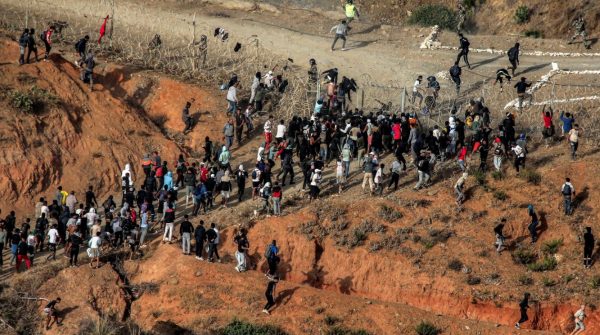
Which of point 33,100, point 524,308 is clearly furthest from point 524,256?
point 33,100

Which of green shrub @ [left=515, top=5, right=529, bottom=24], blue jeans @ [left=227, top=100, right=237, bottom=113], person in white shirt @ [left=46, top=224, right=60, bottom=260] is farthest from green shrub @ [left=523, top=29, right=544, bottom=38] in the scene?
person in white shirt @ [left=46, top=224, right=60, bottom=260]

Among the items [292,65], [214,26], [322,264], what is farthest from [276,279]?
[214,26]

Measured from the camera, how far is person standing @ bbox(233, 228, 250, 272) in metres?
41.0

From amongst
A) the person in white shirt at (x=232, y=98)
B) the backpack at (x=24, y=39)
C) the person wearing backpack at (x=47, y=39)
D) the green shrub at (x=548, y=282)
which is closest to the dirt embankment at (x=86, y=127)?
the person wearing backpack at (x=47, y=39)

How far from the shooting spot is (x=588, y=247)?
40406 millimetres

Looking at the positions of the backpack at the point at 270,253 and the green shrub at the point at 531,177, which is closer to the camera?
the backpack at the point at 270,253

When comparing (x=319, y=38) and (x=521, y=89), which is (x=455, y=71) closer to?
(x=521, y=89)

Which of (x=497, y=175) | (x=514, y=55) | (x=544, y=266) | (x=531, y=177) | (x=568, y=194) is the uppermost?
(x=514, y=55)

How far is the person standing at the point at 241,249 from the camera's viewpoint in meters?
41.0

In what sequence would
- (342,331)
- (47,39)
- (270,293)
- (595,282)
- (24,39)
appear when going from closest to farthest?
1. (342,331)
2. (270,293)
3. (595,282)
4. (24,39)
5. (47,39)

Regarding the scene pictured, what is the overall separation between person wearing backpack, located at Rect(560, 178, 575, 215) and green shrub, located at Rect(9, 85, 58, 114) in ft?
68.3

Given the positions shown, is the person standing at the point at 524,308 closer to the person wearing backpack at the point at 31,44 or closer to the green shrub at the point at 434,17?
the person wearing backpack at the point at 31,44

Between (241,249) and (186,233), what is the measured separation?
2.01m

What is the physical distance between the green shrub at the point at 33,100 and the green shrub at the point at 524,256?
19994 mm
